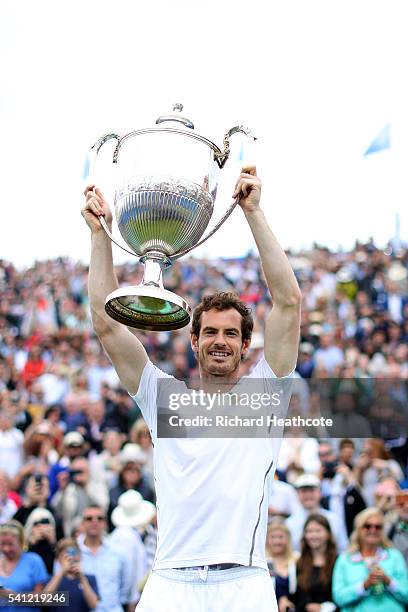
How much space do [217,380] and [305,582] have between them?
11.4 feet

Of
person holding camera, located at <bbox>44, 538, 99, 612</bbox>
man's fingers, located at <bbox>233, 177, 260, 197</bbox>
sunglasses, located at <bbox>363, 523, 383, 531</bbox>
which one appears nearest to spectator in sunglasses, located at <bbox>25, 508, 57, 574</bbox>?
person holding camera, located at <bbox>44, 538, 99, 612</bbox>

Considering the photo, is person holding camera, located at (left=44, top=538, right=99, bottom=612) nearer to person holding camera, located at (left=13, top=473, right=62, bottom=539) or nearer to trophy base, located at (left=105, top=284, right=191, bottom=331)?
person holding camera, located at (left=13, top=473, right=62, bottom=539)

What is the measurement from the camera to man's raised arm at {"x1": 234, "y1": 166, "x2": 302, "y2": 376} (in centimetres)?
313

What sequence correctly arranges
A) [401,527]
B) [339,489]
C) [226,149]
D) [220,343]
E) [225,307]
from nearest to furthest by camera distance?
[220,343]
[225,307]
[226,149]
[401,527]
[339,489]

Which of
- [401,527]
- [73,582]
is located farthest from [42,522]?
[401,527]

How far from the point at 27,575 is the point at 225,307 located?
3976mm

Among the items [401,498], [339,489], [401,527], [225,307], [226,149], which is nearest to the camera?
[225,307]

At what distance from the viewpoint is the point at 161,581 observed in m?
3.03

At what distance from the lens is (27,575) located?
6383 millimetres

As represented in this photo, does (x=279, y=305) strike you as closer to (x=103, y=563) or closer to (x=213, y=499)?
(x=213, y=499)

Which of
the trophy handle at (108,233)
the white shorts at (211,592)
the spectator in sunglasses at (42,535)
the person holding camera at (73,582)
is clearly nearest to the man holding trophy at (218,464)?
the white shorts at (211,592)

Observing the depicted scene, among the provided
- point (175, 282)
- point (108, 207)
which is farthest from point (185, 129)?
point (175, 282)

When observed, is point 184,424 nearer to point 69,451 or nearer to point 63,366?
point 69,451

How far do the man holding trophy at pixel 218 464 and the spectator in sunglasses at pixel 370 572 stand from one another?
10.2ft
